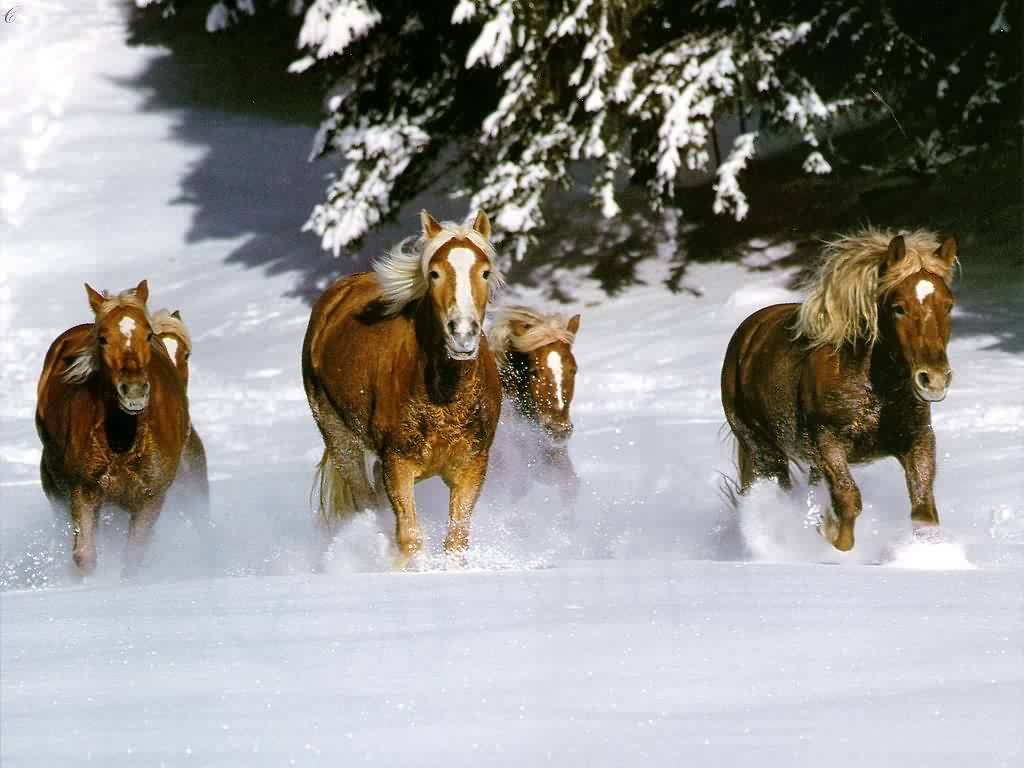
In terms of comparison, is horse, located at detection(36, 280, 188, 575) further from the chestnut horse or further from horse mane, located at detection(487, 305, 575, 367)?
the chestnut horse

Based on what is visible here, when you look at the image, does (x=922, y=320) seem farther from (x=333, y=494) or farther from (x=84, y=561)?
(x=84, y=561)

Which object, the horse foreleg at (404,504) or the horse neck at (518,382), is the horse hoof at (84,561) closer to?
the horse foreleg at (404,504)

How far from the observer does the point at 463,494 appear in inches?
312

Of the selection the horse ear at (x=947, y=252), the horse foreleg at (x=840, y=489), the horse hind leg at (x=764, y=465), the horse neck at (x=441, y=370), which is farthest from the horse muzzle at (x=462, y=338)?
the horse hind leg at (x=764, y=465)

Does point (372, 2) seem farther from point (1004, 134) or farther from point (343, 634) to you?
point (343, 634)

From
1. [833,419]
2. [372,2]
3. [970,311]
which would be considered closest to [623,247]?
[372,2]

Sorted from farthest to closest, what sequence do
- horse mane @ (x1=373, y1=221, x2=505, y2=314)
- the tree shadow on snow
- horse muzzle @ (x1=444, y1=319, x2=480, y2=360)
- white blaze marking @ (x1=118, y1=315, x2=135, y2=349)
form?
the tree shadow on snow, white blaze marking @ (x1=118, y1=315, x2=135, y2=349), horse mane @ (x1=373, y1=221, x2=505, y2=314), horse muzzle @ (x1=444, y1=319, x2=480, y2=360)

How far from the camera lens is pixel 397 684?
4.79 m

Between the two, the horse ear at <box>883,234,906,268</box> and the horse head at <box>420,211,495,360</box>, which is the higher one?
the horse ear at <box>883,234,906,268</box>

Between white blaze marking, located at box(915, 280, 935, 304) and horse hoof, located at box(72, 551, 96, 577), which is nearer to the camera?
white blaze marking, located at box(915, 280, 935, 304)

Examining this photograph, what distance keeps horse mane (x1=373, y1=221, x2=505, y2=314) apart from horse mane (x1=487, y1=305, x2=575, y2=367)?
1.86 m

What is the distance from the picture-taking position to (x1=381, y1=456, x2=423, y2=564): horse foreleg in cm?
774

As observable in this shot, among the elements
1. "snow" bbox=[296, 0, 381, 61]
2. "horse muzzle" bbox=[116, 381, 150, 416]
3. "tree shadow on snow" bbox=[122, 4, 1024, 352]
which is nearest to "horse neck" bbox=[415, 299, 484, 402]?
"horse muzzle" bbox=[116, 381, 150, 416]

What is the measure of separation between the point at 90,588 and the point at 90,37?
91.3 ft
